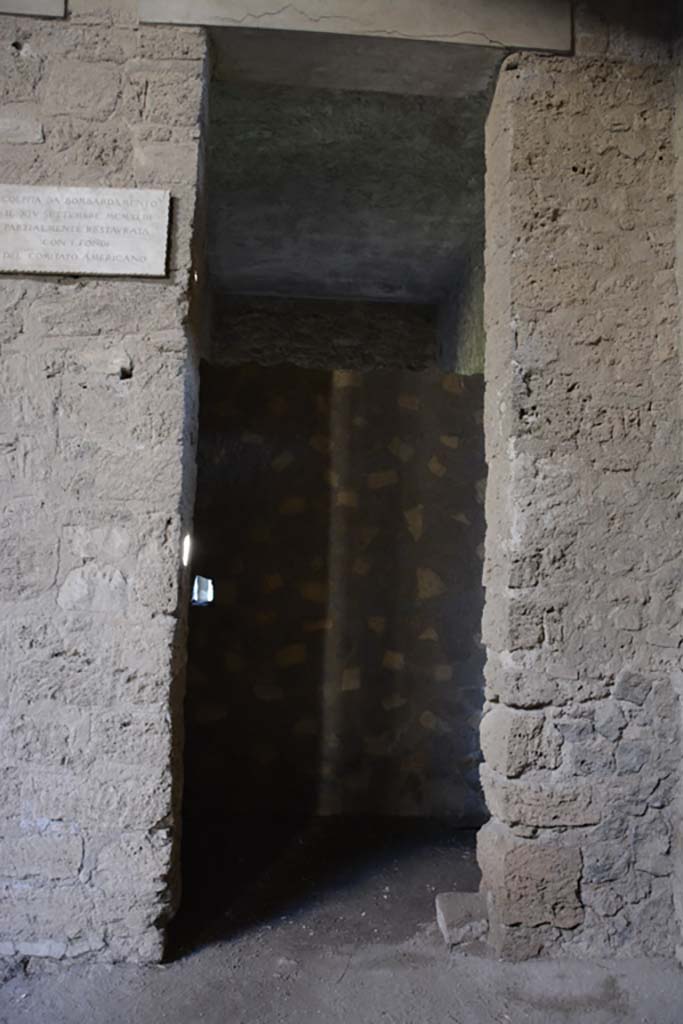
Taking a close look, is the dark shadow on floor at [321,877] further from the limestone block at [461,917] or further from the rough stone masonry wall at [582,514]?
the rough stone masonry wall at [582,514]

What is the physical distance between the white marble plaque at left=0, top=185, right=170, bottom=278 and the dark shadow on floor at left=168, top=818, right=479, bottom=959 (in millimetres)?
2138

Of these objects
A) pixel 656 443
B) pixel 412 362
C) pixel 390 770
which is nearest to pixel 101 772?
pixel 390 770

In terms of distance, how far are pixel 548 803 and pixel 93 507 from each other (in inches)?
66.3

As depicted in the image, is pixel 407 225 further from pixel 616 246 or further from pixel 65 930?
pixel 65 930

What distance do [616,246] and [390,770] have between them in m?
2.52

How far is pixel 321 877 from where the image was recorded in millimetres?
3053

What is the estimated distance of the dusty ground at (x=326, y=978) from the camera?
85.0 inches

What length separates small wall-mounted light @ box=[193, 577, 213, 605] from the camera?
3.87 metres

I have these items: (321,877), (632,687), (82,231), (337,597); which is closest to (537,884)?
(632,687)

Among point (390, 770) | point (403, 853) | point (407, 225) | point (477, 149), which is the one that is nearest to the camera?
point (403, 853)

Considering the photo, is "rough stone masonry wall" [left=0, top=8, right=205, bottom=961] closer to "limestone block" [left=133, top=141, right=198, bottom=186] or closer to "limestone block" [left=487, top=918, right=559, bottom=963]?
"limestone block" [left=133, top=141, right=198, bottom=186]

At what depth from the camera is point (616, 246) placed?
2666 mm

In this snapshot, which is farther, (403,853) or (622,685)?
(403,853)

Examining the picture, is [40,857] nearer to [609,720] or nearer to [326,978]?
[326,978]
